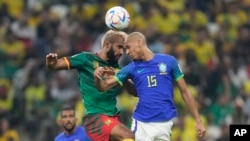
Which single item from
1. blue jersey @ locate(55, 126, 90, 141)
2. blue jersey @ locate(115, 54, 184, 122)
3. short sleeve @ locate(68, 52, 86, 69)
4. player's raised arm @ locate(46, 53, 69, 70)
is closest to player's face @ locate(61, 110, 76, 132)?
blue jersey @ locate(55, 126, 90, 141)

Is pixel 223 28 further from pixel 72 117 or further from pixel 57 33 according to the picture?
pixel 72 117

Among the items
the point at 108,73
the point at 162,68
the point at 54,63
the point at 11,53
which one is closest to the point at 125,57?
the point at 11,53

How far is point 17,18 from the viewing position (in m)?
23.7

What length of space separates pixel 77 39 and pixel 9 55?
1.68 m

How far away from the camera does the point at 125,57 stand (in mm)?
22250

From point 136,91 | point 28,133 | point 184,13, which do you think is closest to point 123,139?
point 136,91

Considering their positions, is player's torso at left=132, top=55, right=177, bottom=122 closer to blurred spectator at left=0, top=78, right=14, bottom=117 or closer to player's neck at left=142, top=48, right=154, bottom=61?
player's neck at left=142, top=48, right=154, bottom=61

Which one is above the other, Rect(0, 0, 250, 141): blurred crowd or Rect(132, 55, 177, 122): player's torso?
Rect(0, 0, 250, 141): blurred crowd

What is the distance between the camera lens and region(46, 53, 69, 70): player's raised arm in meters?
14.1

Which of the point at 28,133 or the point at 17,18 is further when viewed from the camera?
the point at 17,18

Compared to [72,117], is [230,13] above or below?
above

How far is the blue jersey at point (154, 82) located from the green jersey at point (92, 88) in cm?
81

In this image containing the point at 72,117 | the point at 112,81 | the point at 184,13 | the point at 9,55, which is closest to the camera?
the point at 112,81

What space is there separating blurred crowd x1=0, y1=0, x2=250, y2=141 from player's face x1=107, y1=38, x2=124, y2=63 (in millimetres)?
6147
